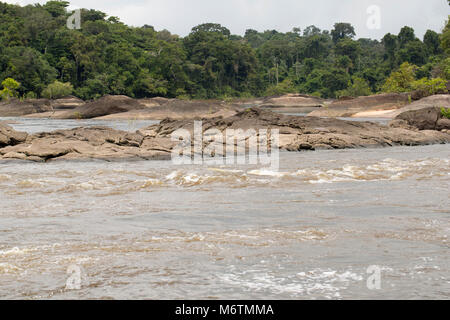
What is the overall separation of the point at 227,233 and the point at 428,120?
20.7 meters

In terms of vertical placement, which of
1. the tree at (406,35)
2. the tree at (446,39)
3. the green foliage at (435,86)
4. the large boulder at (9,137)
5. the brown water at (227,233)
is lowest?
the brown water at (227,233)

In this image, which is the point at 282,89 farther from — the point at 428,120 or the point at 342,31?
the point at 428,120

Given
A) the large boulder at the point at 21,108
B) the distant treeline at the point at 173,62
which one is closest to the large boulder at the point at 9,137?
the large boulder at the point at 21,108

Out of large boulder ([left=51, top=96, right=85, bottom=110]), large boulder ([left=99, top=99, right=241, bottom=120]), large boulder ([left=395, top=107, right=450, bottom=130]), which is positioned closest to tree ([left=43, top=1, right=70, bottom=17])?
large boulder ([left=51, top=96, right=85, bottom=110])

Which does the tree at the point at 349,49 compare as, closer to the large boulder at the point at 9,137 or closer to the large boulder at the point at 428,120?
the large boulder at the point at 428,120

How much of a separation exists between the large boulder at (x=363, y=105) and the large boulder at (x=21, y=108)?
2473 centimetres

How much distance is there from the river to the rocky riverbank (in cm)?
336

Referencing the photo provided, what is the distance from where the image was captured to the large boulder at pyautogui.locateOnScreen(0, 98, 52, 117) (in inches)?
2089

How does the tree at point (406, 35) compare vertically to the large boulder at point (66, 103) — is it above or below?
above

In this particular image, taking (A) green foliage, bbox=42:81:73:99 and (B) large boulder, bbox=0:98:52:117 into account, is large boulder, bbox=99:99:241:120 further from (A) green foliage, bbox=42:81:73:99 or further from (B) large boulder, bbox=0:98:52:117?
(A) green foliage, bbox=42:81:73:99

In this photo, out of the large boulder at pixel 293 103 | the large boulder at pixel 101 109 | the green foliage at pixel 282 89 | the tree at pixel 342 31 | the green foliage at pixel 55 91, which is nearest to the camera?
the large boulder at pixel 101 109

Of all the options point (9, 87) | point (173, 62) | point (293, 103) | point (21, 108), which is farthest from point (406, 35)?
point (21, 108)

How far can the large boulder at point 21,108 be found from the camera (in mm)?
53062

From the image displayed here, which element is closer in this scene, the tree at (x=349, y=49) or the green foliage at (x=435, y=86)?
the green foliage at (x=435, y=86)
